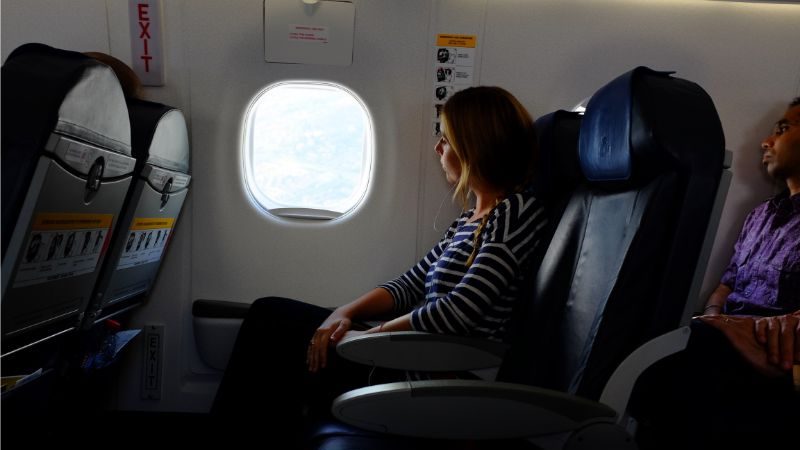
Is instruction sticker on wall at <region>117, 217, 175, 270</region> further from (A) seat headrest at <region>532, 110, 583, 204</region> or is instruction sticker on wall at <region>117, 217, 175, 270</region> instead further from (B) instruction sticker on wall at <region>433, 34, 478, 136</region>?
(A) seat headrest at <region>532, 110, 583, 204</region>

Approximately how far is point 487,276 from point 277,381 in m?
0.73

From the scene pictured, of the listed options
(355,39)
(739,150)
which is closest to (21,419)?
(355,39)

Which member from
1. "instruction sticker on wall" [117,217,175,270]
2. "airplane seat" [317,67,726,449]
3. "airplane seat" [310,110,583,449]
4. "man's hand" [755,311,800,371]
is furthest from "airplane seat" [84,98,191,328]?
"man's hand" [755,311,800,371]

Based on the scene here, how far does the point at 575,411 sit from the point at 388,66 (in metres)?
1.59

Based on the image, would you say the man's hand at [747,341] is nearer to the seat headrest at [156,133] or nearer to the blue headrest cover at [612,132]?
the blue headrest cover at [612,132]

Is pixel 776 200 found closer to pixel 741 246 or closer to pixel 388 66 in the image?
pixel 741 246

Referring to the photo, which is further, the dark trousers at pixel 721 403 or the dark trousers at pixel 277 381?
the dark trousers at pixel 277 381

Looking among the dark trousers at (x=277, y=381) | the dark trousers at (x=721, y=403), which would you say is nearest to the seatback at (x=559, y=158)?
the dark trousers at (x=721, y=403)

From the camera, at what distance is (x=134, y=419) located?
7.39 ft

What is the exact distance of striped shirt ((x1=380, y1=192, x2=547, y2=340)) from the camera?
139 cm

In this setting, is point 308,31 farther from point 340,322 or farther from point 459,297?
point 459,297

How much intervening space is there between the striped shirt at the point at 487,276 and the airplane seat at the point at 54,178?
0.94 m

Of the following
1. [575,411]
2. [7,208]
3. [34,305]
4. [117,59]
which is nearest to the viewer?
[575,411]

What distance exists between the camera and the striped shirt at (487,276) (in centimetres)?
139
